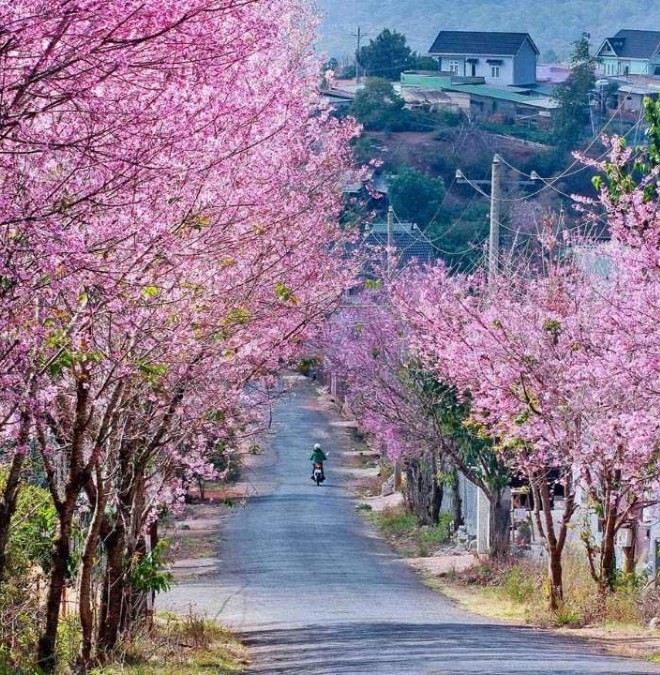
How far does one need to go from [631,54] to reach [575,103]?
27154 millimetres

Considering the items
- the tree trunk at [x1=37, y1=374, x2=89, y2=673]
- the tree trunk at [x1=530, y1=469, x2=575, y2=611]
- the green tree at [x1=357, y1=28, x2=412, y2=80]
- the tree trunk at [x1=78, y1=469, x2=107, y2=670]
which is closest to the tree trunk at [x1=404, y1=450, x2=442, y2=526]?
the tree trunk at [x1=530, y1=469, x2=575, y2=611]

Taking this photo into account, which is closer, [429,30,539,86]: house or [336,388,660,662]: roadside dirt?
[336,388,660,662]: roadside dirt

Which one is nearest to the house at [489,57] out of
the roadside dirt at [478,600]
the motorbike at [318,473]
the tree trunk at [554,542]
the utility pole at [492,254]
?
the motorbike at [318,473]

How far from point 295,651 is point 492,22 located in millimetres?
172393

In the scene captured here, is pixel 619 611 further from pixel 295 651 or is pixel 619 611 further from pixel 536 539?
pixel 536 539

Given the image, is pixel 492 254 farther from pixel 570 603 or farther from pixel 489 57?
pixel 489 57

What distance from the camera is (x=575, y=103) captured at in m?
86.6

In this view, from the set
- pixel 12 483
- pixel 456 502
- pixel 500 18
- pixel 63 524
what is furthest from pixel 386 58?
pixel 12 483

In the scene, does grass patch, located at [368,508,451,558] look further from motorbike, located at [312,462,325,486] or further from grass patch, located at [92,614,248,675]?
grass patch, located at [92,614,248,675]

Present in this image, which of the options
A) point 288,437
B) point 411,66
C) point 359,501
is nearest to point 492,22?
point 411,66

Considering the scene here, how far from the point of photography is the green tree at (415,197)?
73.4 metres

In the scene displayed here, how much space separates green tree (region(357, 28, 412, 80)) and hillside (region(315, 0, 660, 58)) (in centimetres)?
7158

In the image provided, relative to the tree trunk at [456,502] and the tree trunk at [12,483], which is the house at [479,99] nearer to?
the tree trunk at [456,502]

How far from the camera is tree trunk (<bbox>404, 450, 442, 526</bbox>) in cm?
3784
